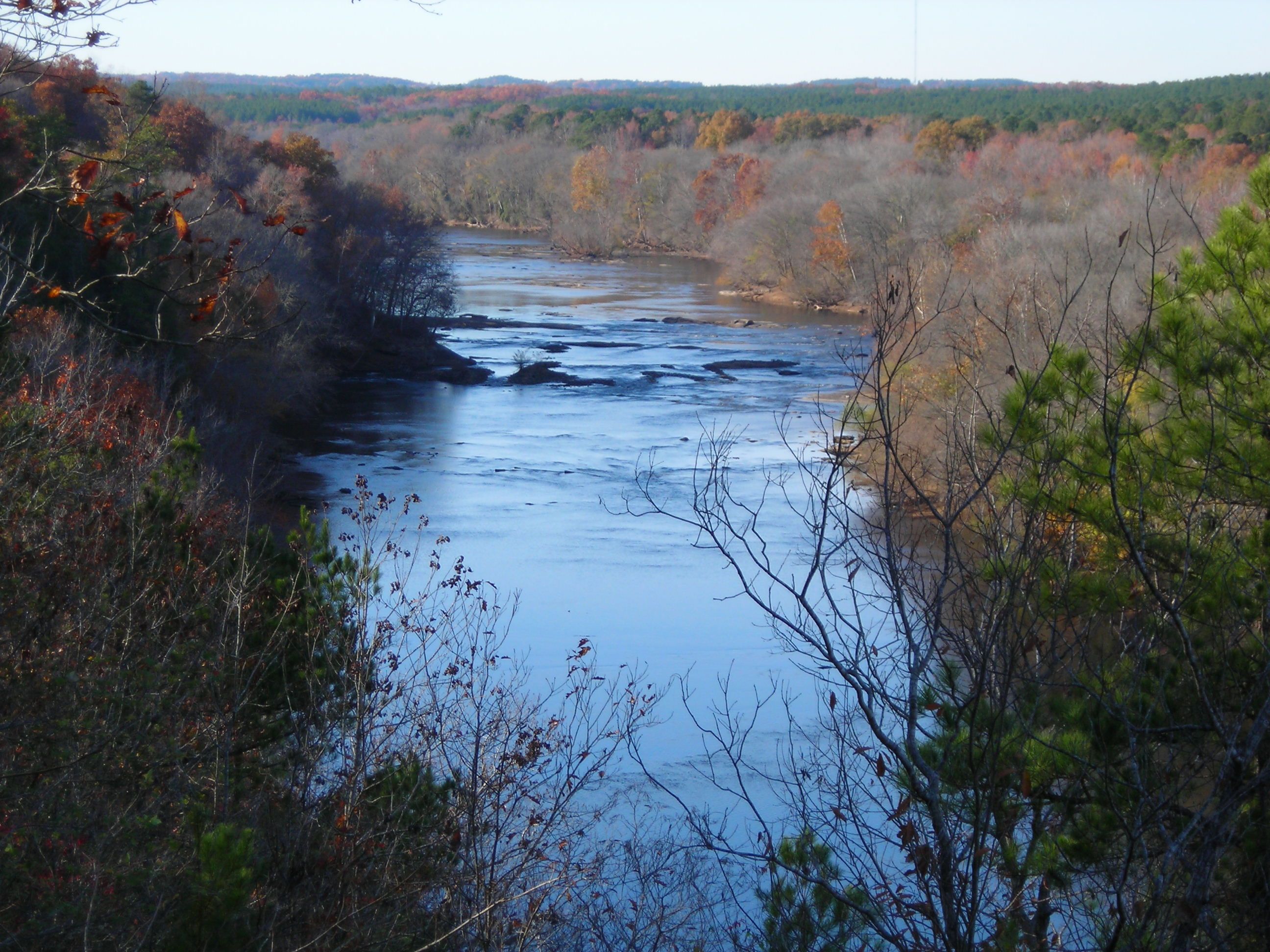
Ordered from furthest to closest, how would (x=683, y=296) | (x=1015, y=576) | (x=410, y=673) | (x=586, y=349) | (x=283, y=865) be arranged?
(x=683, y=296) < (x=586, y=349) < (x=410, y=673) < (x=283, y=865) < (x=1015, y=576)

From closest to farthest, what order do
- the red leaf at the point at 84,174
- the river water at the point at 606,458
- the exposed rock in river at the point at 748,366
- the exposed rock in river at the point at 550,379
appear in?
the red leaf at the point at 84,174 < the river water at the point at 606,458 < the exposed rock in river at the point at 550,379 < the exposed rock in river at the point at 748,366

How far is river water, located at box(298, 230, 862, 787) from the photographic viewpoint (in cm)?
2123

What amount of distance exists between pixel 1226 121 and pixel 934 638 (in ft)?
295

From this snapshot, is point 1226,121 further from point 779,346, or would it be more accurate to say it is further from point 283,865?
point 283,865

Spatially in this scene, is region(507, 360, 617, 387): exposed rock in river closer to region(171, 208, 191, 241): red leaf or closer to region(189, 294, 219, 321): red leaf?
region(189, 294, 219, 321): red leaf

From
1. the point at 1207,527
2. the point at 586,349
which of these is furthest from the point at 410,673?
the point at 586,349

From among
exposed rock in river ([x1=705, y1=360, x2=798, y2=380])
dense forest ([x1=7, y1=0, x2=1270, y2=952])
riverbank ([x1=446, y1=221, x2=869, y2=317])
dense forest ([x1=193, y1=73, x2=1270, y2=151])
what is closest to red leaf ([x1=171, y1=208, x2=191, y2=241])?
dense forest ([x1=7, y1=0, x2=1270, y2=952])

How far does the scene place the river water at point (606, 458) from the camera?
2123 cm

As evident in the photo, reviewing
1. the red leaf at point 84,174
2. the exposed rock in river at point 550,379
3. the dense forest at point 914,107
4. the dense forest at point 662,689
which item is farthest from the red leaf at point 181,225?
the dense forest at point 914,107

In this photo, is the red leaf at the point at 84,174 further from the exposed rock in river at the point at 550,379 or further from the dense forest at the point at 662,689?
the exposed rock in river at the point at 550,379

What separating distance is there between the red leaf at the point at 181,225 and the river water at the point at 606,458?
3681 mm

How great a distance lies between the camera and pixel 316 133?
14525 centimetres

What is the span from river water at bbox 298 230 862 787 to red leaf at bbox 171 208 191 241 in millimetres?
3681

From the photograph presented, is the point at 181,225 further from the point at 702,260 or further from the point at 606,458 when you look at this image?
the point at 702,260
